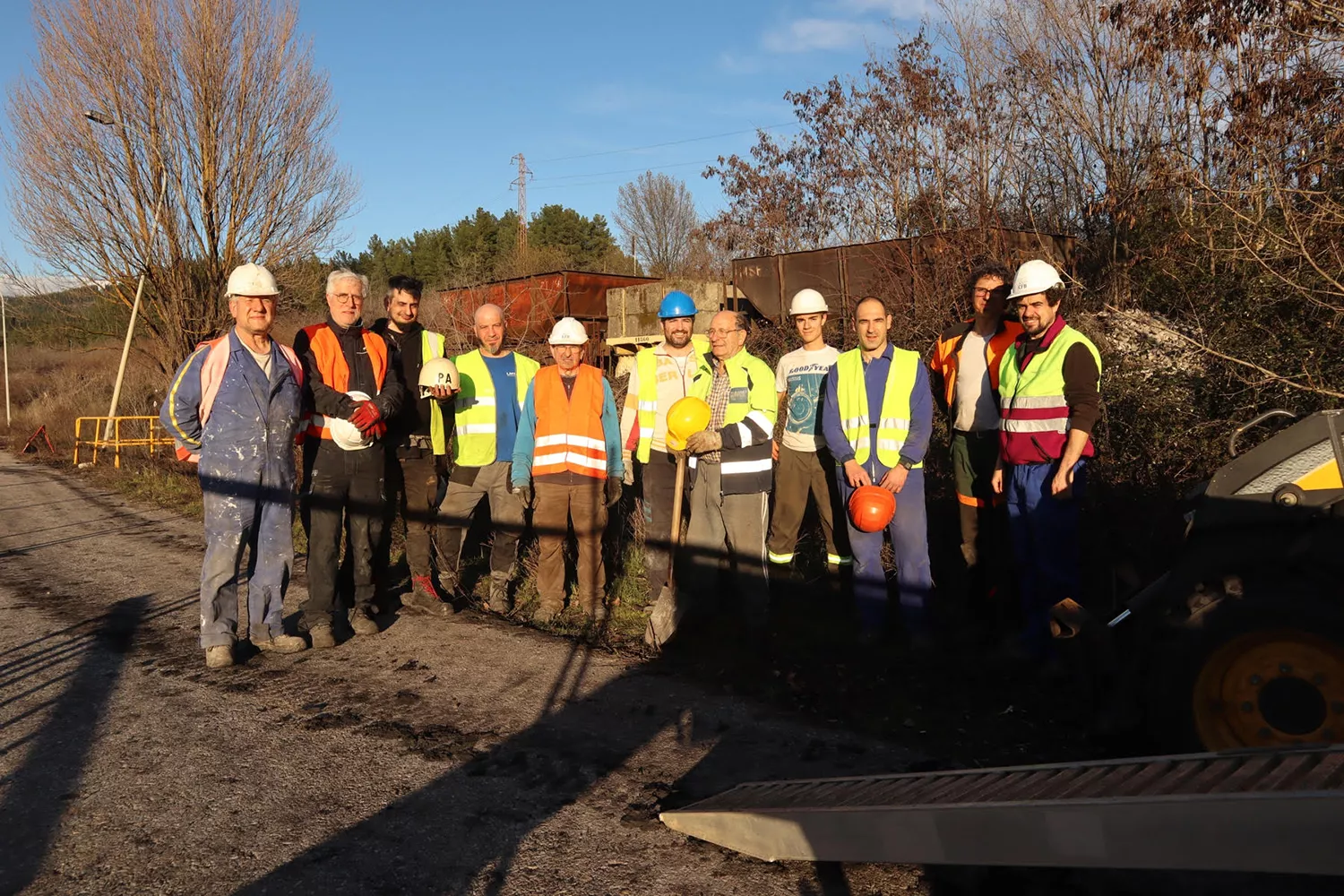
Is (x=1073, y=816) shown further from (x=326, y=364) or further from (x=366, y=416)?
(x=326, y=364)

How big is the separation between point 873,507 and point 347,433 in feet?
10.7

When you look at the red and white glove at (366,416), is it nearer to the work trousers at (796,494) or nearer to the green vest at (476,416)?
the green vest at (476,416)

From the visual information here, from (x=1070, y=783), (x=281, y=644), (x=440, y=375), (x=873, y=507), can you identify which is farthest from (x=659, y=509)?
(x=1070, y=783)

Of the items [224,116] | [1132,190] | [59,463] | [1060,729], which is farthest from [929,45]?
[59,463]

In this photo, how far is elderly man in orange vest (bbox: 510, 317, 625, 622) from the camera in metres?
6.04

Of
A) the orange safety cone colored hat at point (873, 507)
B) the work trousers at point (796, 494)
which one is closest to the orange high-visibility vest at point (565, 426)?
the work trousers at point (796, 494)

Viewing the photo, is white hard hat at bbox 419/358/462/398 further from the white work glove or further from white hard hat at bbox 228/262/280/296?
the white work glove

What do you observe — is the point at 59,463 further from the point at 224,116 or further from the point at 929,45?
the point at 929,45

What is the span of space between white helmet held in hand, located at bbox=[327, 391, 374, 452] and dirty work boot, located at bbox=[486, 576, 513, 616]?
1414mm

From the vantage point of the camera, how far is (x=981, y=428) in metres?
5.64

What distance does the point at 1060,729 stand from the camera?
13.8 feet

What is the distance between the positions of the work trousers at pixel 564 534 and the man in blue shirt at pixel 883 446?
172 cm

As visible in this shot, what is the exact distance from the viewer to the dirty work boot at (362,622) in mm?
5883

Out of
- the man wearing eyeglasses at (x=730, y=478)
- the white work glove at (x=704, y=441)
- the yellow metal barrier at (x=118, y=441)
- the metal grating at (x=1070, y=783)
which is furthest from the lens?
the yellow metal barrier at (x=118, y=441)
